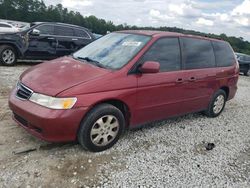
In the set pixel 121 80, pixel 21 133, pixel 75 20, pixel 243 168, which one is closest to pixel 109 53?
pixel 121 80

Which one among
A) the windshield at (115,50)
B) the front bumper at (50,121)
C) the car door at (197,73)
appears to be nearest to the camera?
the front bumper at (50,121)

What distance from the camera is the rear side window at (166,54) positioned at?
475 cm

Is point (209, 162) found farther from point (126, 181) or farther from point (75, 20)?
point (75, 20)

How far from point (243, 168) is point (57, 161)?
2669 mm

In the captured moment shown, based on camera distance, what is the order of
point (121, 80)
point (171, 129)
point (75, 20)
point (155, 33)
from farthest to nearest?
point (75, 20) → point (171, 129) → point (155, 33) → point (121, 80)

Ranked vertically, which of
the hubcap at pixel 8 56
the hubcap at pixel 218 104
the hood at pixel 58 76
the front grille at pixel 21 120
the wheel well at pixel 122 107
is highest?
the hood at pixel 58 76

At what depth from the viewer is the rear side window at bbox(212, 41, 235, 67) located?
20.8ft

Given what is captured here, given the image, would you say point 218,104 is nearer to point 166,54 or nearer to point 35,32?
point 166,54

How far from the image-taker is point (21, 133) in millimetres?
4488

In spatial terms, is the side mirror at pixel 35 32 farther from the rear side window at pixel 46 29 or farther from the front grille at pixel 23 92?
the front grille at pixel 23 92

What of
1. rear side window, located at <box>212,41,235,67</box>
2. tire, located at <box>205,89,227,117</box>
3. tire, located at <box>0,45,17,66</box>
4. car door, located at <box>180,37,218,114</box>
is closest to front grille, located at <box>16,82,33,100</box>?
car door, located at <box>180,37,218,114</box>

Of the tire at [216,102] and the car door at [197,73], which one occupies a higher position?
the car door at [197,73]

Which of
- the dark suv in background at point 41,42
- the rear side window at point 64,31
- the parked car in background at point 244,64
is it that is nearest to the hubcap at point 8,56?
the dark suv in background at point 41,42

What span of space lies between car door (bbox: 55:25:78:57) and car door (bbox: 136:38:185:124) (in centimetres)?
708
